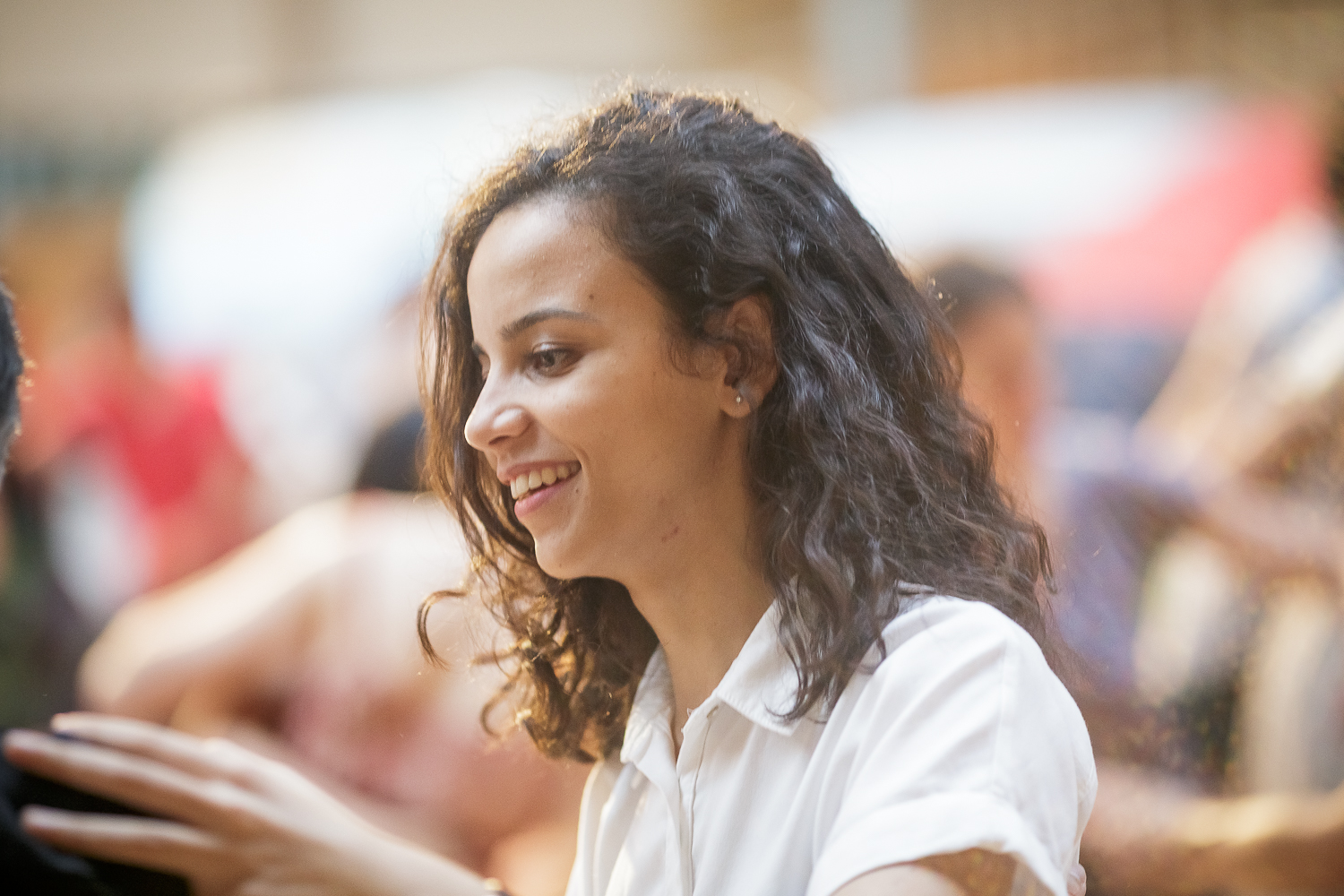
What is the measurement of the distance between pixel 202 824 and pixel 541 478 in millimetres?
328

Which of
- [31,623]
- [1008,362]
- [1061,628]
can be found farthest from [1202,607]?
[31,623]

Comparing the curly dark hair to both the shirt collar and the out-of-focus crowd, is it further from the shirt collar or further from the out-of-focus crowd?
the out-of-focus crowd

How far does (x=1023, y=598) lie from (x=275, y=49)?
152 inches

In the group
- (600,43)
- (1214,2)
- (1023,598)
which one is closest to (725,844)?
(1023,598)

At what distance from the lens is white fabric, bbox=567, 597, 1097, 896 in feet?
2.11

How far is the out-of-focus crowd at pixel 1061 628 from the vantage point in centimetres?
118

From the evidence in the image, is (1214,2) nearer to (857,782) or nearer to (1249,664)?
(1249,664)

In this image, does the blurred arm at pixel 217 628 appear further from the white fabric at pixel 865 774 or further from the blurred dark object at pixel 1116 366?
the blurred dark object at pixel 1116 366

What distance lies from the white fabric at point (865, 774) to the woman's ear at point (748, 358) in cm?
16

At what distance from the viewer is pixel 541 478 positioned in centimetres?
80

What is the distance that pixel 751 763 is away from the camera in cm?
79

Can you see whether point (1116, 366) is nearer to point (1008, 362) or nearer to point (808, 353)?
point (1008, 362)

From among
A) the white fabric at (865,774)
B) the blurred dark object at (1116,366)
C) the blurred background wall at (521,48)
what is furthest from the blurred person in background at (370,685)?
the blurred background wall at (521,48)

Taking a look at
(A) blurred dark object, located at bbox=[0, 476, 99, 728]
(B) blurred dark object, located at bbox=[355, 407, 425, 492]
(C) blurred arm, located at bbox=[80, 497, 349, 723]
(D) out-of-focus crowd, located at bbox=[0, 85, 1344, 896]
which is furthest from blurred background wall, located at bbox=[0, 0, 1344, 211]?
(C) blurred arm, located at bbox=[80, 497, 349, 723]
